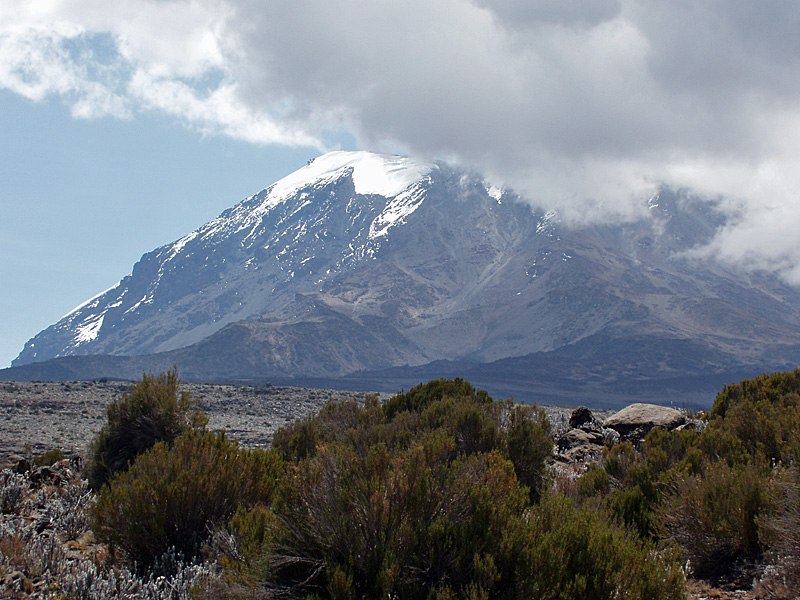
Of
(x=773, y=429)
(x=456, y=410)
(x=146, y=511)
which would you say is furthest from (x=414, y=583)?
(x=773, y=429)

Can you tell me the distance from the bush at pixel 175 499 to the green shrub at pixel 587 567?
133 inches

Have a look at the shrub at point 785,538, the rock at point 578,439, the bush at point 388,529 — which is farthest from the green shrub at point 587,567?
the rock at point 578,439

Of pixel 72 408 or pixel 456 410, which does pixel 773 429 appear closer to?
pixel 456 410

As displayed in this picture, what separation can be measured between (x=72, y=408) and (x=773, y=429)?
42.9 metres

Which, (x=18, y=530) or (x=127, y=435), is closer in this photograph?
(x=18, y=530)

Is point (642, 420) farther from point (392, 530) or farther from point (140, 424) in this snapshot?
point (392, 530)

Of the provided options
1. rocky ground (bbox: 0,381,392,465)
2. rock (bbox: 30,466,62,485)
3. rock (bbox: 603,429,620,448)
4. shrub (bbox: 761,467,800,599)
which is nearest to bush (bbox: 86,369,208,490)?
rock (bbox: 30,466,62,485)

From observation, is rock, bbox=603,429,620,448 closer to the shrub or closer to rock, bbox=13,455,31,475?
the shrub

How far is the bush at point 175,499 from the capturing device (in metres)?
7.00

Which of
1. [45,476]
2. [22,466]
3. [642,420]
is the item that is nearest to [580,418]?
[642,420]

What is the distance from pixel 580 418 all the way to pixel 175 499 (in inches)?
588

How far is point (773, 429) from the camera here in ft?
33.8

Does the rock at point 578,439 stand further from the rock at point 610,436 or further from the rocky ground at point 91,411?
the rocky ground at point 91,411

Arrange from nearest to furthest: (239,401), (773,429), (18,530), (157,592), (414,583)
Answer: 1. (414,583)
2. (157,592)
3. (18,530)
4. (773,429)
5. (239,401)
